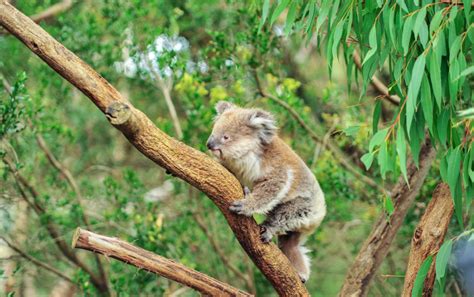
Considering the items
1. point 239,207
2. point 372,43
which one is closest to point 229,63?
point 239,207

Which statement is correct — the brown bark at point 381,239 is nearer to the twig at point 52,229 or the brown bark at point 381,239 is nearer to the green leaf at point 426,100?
the green leaf at point 426,100

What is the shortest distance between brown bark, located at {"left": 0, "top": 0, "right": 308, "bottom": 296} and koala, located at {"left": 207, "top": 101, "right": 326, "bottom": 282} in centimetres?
38

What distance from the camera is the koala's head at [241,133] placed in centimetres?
403

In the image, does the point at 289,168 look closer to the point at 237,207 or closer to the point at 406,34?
the point at 237,207

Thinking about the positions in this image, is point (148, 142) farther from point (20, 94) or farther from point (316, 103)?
point (316, 103)

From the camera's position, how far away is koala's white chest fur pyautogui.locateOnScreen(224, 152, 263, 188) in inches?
158

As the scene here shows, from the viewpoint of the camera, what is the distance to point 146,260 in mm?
3293

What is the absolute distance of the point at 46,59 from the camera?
3.00 m

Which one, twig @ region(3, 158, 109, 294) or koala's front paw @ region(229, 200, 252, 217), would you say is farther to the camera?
twig @ region(3, 158, 109, 294)

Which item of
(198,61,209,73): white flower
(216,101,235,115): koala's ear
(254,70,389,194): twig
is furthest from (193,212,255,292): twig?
(216,101,235,115): koala's ear

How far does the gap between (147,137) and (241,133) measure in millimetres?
1100

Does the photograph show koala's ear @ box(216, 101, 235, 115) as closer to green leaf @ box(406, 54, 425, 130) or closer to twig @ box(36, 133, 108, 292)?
Answer: green leaf @ box(406, 54, 425, 130)

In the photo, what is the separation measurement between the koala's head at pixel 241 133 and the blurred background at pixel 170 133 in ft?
3.21

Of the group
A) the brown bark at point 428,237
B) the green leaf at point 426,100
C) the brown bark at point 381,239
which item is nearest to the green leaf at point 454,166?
the green leaf at point 426,100
